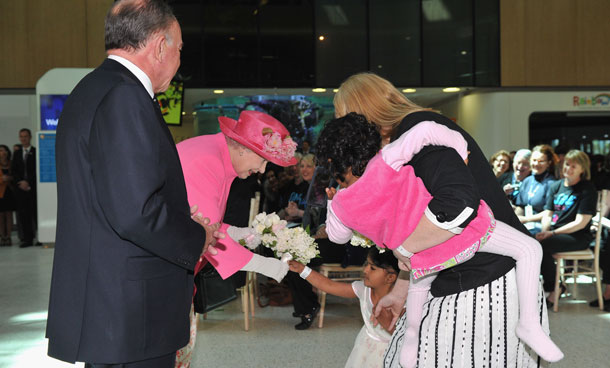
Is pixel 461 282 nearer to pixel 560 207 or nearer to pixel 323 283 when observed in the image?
pixel 323 283

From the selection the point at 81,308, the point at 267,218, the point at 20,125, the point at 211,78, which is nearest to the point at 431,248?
the point at 81,308

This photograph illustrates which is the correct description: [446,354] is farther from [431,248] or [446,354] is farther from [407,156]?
[407,156]

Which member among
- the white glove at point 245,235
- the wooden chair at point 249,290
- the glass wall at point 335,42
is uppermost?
the glass wall at point 335,42

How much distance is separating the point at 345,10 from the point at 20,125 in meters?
7.63

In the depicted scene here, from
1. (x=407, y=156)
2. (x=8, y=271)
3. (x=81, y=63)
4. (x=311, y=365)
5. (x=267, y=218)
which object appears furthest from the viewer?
(x=81, y=63)

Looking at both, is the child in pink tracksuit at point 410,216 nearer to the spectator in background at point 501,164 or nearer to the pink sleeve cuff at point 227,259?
the pink sleeve cuff at point 227,259

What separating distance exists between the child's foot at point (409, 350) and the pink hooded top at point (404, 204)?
0.95 feet

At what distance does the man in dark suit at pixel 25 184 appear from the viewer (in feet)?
36.1

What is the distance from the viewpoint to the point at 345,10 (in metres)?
13.8

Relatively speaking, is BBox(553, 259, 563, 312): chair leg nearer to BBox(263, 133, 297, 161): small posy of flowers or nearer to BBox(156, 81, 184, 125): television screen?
BBox(263, 133, 297, 161): small posy of flowers

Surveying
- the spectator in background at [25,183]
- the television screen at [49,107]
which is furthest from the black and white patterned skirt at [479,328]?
the spectator in background at [25,183]

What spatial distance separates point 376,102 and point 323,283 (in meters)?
1.50

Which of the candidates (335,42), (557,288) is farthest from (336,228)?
(335,42)

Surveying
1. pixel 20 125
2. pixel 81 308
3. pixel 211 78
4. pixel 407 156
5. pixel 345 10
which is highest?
pixel 345 10
